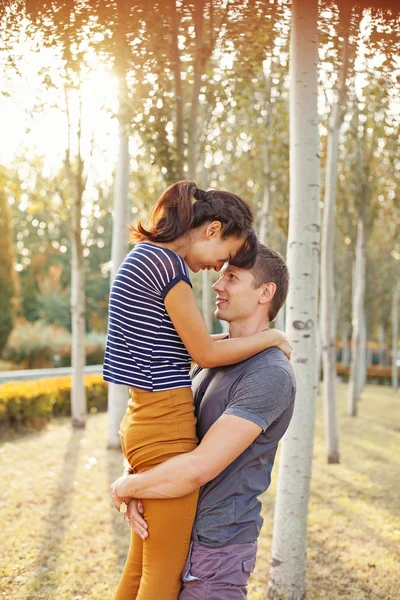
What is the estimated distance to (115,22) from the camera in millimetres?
3527

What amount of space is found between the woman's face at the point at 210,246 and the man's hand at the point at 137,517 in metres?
0.87

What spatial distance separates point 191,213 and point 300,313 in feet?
7.50

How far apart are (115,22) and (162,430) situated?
2426mm

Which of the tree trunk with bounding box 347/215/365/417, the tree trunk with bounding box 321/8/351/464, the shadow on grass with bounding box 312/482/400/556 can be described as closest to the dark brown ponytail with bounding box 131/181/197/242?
the shadow on grass with bounding box 312/482/400/556

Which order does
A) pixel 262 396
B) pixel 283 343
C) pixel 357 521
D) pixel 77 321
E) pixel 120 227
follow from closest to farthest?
1. pixel 262 396
2. pixel 283 343
3. pixel 357 521
4. pixel 120 227
5. pixel 77 321

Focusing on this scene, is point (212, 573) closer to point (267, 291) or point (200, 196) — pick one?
point (267, 291)

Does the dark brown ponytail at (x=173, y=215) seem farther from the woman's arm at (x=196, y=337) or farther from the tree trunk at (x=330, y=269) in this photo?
the tree trunk at (x=330, y=269)

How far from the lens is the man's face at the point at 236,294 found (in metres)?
2.47

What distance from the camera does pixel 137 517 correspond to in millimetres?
2230

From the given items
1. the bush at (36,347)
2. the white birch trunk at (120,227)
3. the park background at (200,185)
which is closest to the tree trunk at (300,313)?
the park background at (200,185)

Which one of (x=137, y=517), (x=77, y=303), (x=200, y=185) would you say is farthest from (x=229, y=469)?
(x=77, y=303)

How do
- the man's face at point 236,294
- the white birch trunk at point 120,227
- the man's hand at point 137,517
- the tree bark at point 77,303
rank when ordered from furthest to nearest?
the tree bark at point 77,303 → the white birch trunk at point 120,227 → the man's face at point 236,294 → the man's hand at point 137,517

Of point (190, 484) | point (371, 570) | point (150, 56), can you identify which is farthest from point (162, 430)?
point (371, 570)

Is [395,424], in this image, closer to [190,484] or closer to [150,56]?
[150,56]
